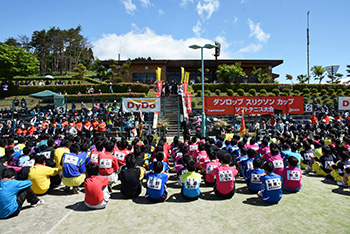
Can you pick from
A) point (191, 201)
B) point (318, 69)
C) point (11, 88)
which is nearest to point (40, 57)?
point (11, 88)

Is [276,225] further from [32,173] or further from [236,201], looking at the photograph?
[32,173]

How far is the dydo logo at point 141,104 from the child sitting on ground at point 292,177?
11.9 metres

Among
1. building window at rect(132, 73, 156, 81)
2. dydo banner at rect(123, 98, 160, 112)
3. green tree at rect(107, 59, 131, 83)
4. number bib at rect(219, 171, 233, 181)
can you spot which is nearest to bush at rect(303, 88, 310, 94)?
building window at rect(132, 73, 156, 81)

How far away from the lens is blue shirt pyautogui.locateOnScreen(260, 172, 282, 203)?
5469mm

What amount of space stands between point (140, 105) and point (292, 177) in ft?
40.9

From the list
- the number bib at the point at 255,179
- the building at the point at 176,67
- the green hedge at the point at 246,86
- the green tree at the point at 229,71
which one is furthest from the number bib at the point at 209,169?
the building at the point at 176,67

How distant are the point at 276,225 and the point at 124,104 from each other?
1397 cm

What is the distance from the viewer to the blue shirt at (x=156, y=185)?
567 cm

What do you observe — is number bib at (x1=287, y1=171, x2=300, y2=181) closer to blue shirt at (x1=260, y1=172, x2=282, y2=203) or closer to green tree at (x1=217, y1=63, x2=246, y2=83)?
blue shirt at (x1=260, y1=172, x2=282, y2=203)

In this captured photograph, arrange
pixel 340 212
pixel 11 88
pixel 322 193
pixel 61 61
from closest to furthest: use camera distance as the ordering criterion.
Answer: pixel 340 212 → pixel 322 193 → pixel 11 88 → pixel 61 61

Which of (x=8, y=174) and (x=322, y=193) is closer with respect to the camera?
(x=8, y=174)

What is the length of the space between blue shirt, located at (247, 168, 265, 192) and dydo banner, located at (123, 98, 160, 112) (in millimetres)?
11467

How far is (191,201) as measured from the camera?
19.4 feet

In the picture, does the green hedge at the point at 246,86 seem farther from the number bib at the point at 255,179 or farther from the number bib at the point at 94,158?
the number bib at the point at 255,179
